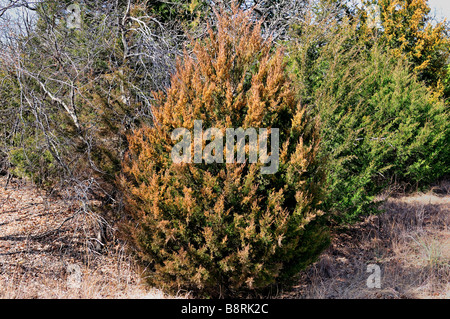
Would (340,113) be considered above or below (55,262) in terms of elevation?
above

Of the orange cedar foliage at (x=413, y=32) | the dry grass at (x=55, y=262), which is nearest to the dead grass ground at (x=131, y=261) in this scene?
the dry grass at (x=55, y=262)

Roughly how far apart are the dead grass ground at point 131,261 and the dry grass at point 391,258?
0.04 ft

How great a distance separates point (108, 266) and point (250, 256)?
8.56 feet

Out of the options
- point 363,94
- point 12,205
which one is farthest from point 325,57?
point 12,205

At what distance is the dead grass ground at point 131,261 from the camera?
13.8ft

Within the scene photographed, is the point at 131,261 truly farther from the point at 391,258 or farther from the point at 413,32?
the point at 413,32

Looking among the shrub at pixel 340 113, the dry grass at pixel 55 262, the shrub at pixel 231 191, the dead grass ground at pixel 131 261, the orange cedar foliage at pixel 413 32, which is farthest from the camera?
the orange cedar foliage at pixel 413 32

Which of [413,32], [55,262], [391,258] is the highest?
[413,32]

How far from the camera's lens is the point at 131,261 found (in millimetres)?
4793

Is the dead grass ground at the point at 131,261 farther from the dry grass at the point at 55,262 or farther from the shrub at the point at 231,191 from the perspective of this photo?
the shrub at the point at 231,191

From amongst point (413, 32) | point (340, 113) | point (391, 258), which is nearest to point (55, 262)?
point (340, 113)

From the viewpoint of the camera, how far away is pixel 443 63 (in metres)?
12.3

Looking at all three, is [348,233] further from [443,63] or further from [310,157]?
[443,63]

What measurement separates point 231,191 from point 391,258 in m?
3.57
